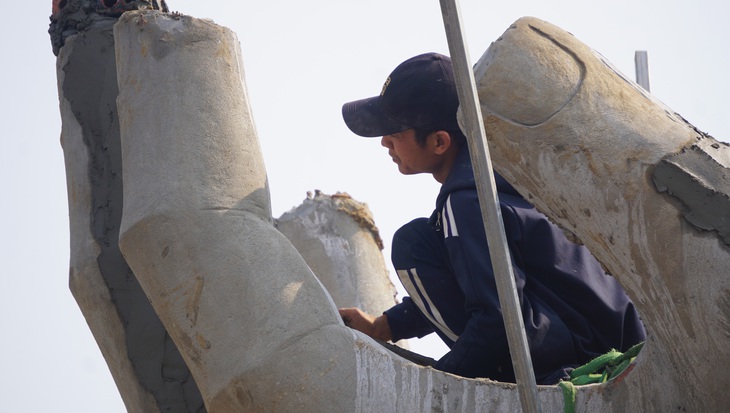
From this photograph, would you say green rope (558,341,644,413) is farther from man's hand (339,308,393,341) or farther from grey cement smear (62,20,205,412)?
grey cement smear (62,20,205,412)

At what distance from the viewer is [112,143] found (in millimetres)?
3889

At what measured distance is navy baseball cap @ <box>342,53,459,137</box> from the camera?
3930mm

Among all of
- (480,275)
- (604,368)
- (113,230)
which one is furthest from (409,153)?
(604,368)

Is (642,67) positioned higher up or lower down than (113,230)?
higher up

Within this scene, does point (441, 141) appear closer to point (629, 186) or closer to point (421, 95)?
point (421, 95)

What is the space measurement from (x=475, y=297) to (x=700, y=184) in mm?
796

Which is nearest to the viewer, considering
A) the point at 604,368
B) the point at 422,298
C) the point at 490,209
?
the point at 490,209

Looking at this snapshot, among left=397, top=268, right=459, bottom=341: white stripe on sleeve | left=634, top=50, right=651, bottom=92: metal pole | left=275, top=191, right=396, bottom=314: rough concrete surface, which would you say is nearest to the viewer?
left=397, top=268, right=459, bottom=341: white stripe on sleeve

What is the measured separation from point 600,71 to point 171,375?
70.1 inches

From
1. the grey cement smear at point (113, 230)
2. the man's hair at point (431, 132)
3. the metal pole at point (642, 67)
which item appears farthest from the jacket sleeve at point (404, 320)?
the metal pole at point (642, 67)

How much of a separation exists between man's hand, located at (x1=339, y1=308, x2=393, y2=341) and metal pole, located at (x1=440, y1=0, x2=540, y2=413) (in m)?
1.50

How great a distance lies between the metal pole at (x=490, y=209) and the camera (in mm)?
2656

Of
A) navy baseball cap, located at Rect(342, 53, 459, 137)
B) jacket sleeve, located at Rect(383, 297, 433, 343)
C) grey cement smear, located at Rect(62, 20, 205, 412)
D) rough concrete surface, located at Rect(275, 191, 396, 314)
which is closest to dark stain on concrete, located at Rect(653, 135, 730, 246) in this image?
navy baseball cap, located at Rect(342, 53, 459, 137)

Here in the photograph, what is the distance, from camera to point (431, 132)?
400 centimetres
